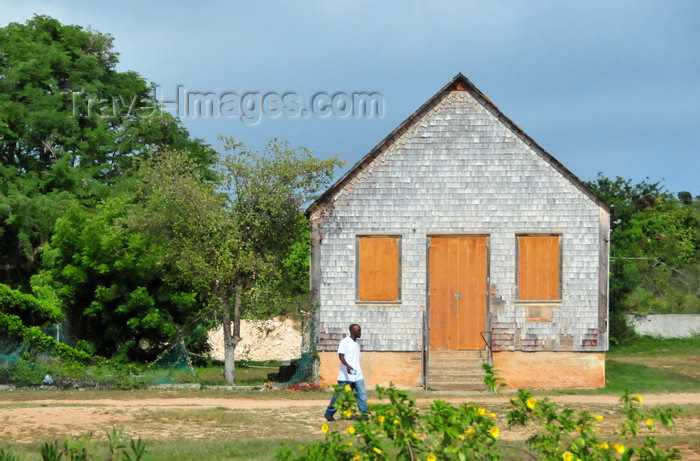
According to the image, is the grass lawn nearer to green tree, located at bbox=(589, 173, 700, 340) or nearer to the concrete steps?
the concrete steps

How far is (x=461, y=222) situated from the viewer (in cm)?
2277

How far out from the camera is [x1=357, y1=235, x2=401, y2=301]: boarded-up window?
894 inches

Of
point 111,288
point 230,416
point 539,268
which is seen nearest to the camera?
point 230,416

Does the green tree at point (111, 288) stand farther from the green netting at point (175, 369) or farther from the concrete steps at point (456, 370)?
the concrete steps at point (456, 370)

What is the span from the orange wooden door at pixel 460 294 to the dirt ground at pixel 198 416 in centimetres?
191

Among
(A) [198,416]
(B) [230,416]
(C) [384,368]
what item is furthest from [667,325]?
(A) [198,416]

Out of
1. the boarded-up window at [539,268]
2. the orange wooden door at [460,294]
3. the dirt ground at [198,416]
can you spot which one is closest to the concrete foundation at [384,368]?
the orange wooden door at [460,294]

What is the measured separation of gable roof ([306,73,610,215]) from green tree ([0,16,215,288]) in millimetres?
14720

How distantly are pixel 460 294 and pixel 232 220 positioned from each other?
18.1 feet

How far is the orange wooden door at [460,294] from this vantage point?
22750 mm

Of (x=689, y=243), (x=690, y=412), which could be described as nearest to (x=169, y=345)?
(x=690, y=412)

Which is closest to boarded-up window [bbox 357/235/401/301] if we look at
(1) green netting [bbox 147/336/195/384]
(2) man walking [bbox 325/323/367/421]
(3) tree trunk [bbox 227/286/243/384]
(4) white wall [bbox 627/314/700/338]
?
(3) tree trunk [bbox 227/286/243/384]

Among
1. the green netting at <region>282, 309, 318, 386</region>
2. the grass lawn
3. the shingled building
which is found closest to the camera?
the grass lawn

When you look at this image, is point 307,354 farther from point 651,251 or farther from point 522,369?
point 651,251
